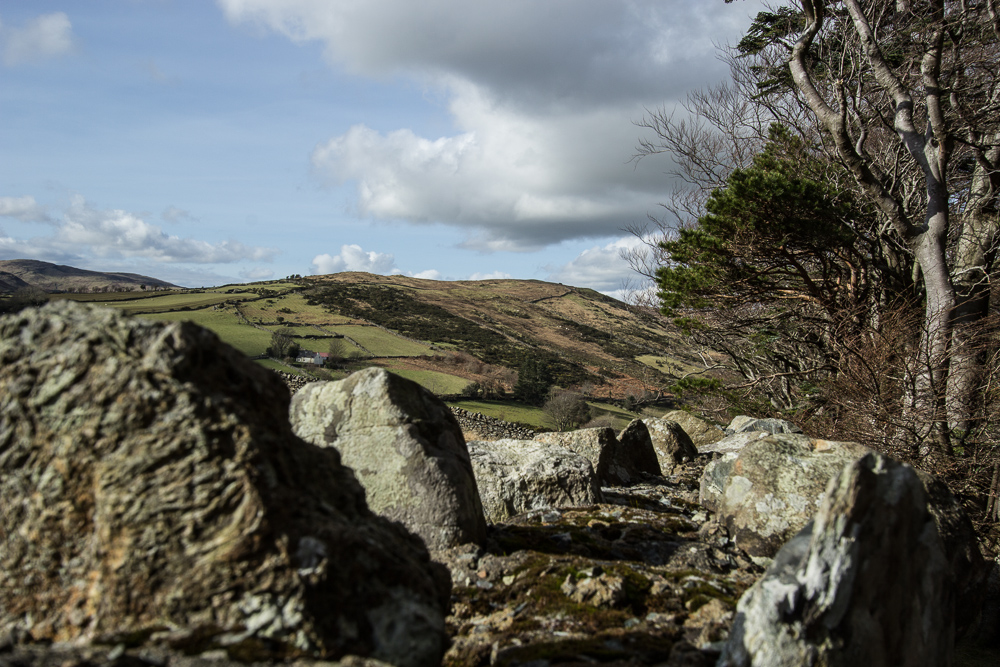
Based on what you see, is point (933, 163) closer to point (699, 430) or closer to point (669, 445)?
point (669, 445)

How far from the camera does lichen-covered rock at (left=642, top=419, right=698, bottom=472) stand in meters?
14.3

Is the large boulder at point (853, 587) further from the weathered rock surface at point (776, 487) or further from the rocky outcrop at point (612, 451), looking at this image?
the rocky outcrop at point (612, 451)

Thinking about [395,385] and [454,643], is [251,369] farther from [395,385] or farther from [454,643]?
[395,385]

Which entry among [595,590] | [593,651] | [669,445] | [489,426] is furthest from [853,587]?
[489,426]

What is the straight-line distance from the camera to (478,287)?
579 feet

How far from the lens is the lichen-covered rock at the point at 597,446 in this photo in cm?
1134

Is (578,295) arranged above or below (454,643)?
above

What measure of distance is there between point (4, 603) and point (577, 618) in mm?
3931

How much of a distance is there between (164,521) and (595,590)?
3.59 meters

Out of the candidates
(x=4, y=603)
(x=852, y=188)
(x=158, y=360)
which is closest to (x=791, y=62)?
(x=852, y=188)

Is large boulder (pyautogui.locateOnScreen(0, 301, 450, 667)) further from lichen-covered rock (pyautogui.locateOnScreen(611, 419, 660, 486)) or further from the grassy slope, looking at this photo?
the grassy slope

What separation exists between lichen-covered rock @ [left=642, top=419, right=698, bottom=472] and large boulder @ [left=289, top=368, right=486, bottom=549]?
8.18m

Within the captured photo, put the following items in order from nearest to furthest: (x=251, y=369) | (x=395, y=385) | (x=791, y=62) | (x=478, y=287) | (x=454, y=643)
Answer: (x=251, y=369)
(x=454, y=643)
(x=395, y=385)
(x=791, y=62)
(x=478, y=287)

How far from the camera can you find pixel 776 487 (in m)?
7.49
